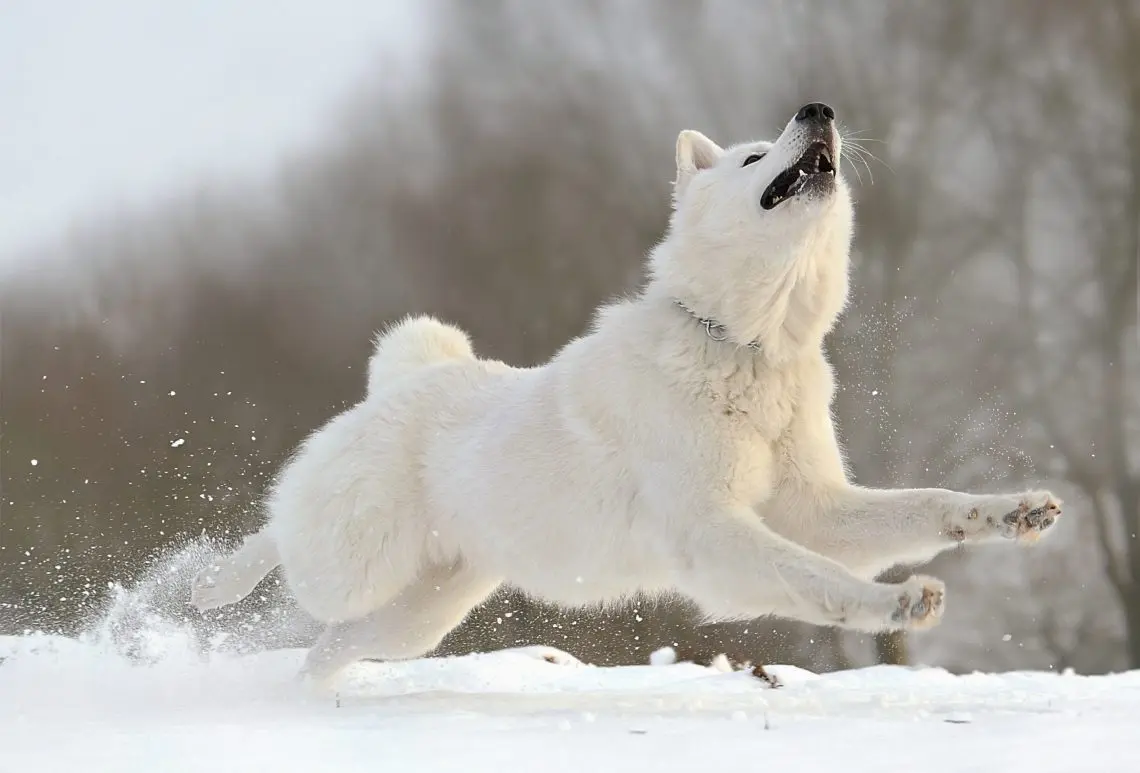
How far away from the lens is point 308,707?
15.0 feet

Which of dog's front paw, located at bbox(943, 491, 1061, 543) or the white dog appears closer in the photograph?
dog's front paw, located at bbox(943, 491, 1061, 543)

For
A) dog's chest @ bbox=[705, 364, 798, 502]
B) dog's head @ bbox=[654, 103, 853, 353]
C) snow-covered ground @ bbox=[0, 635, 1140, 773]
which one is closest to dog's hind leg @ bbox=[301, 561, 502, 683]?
snow-covered ground @ bbox=[0, 635, 1140, 773]

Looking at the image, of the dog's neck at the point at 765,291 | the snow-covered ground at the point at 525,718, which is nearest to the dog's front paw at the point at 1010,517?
the snow-covered ground at the point at 525,718

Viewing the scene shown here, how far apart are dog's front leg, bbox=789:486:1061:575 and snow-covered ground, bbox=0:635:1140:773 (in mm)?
571

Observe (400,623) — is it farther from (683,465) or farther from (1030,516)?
(1030,516)

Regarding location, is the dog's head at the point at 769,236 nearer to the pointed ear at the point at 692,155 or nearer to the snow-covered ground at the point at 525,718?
the pointed ear at the point at 692,155

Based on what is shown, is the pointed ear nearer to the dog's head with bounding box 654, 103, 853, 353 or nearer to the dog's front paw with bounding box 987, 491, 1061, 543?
the dog's head with bounding box 654, 103, 853, 353

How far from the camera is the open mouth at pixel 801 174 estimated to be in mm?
3971

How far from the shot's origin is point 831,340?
8820 millimetres

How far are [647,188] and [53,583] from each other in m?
7.03

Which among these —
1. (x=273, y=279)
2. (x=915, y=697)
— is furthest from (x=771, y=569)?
(x=273, y=279)

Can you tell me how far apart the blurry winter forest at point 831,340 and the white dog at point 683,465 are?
2.00 m

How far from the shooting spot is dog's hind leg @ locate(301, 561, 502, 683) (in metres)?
5.17

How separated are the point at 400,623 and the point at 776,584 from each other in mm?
2199
